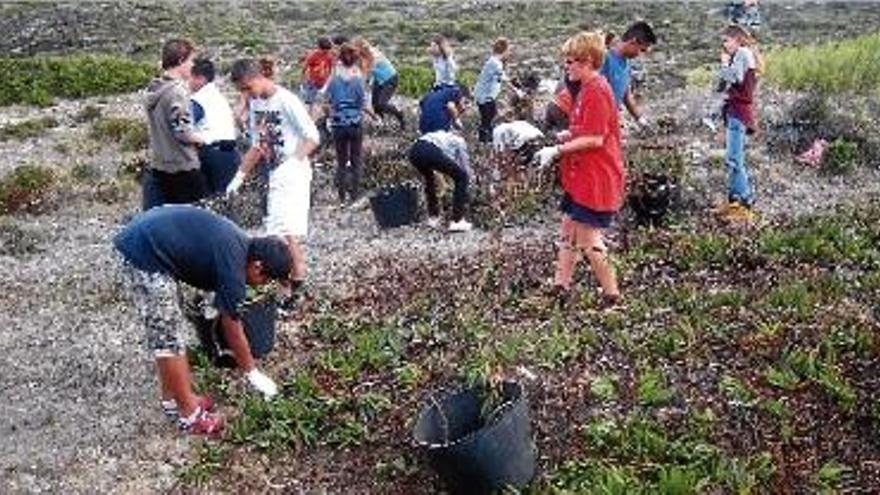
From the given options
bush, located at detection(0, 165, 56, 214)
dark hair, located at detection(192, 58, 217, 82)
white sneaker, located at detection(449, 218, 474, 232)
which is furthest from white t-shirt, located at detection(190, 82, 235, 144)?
bush, located at detection(0, 165, 56, 214)

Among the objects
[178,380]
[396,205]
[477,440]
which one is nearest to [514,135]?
[396,205]

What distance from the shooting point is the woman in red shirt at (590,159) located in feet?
24.1

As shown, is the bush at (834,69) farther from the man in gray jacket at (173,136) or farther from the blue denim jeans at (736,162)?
the man in gray jacket at (173,136)

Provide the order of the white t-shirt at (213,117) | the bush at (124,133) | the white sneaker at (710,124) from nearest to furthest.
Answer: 1. the white t-shirt at (213,117)
2. the white sneaker at (710,124)
3. the bush at (124,133)

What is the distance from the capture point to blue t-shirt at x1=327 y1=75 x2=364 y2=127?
11.5m

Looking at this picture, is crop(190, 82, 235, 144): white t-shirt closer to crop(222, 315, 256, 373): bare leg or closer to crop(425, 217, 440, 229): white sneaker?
crop(425, 217, 440, 229): white sneaker

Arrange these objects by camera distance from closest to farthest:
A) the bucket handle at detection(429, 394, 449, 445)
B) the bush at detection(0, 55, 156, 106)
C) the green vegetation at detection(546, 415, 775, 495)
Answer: the green vegetation at detection(546, 415, 775, 495) → the bucket handle at detection(429, 394, 449, 445) → the bush at detection(0, 55, 156, 106)

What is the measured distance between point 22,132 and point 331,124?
263 inches

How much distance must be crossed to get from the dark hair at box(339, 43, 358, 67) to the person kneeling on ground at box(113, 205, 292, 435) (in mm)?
5317

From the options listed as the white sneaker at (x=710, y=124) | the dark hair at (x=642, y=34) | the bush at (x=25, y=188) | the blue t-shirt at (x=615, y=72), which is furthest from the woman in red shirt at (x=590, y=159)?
the bush at (x=25, y=188)

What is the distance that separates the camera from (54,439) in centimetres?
691

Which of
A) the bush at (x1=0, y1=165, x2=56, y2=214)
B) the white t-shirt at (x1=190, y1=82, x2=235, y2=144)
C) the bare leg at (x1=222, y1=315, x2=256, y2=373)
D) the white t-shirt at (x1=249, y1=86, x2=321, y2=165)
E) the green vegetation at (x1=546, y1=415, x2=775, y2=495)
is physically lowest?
the bush at (x1=0, y1=165, x2=56, y2=214)

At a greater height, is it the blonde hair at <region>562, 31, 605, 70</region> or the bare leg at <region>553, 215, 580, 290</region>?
the blonde hair at <region>562, 31, 605, 70</region>

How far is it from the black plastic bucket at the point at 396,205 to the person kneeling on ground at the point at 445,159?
32cm
